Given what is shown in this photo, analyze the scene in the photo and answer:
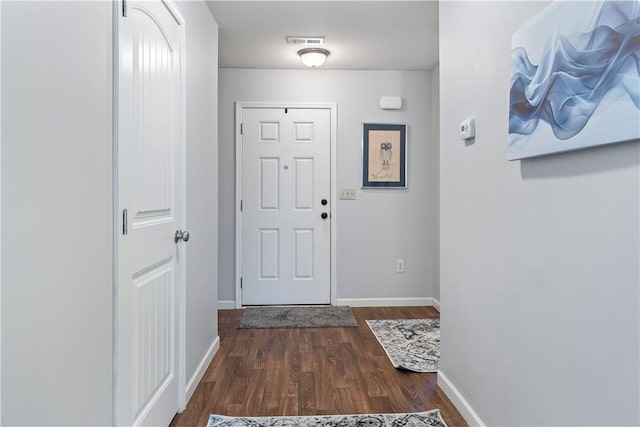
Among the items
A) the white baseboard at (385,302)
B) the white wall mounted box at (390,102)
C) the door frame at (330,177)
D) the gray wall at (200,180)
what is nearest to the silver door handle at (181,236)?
the gray wall at (200,180)

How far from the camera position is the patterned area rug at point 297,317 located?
3246mm

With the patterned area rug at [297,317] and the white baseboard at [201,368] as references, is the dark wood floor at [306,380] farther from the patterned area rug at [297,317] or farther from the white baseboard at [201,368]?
the patterned area rug at [297,317]

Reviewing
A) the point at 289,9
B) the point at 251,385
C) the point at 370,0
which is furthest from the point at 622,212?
the point at 289,9

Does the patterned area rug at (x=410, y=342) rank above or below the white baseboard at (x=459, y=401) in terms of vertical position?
below

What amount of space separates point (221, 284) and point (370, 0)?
2.79 metres

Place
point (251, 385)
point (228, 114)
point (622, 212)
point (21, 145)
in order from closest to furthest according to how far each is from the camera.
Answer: point (21, 145) → point (622, 212) → point (251, 385) → point (228, 114)

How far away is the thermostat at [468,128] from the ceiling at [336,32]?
3.83 feet

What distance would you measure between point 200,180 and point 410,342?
74.9 inches

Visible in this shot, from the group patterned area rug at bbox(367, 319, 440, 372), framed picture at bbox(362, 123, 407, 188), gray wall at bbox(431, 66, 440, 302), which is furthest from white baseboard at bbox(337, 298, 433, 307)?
framed picture at bbox(362, 123, 407, 188)

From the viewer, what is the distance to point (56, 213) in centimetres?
94

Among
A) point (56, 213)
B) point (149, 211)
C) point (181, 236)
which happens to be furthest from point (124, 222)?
point (181, 236)

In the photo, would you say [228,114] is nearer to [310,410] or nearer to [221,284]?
[221,284]

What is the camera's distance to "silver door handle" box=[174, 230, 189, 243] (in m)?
1.83

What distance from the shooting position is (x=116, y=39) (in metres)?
1.23
